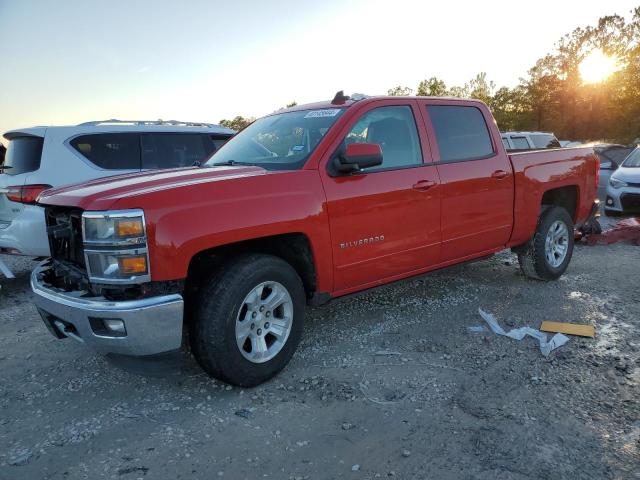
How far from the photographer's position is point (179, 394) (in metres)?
3.20

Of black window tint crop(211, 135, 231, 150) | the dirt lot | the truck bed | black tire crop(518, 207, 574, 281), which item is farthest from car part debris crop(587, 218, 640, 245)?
black window tint crop(211, 135, 231, 150)

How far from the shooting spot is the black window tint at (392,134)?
386cm

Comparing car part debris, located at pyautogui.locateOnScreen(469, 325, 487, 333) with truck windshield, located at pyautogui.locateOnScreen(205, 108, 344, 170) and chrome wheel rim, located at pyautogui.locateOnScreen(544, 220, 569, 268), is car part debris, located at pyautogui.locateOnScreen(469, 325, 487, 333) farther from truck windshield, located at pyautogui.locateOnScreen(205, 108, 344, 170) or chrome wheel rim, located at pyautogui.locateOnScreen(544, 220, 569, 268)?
truck windshield, located at pyautogui.locateOnScreen(205, 108, 344, 170)

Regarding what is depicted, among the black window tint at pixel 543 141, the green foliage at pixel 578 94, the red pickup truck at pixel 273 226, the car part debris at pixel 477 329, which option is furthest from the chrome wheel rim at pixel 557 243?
the green foliage at pixel 578 94

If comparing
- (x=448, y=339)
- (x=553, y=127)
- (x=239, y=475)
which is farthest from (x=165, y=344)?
(x=553, y=127)

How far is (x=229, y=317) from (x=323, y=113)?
183 centimetres

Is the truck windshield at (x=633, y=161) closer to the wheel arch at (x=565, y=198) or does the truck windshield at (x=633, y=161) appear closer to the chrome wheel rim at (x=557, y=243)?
the wheel arch at (x=565, y=198)

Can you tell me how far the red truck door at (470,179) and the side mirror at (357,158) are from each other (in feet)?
3.15

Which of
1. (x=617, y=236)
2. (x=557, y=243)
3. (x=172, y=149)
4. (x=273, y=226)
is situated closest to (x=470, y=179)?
(x=557, y=243)

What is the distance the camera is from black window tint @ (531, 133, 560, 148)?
37.1 feet

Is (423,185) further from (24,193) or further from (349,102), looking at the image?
(24,193)

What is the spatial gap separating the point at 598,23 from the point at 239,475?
48.4 meters

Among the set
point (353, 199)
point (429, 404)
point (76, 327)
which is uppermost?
point (353, 199)

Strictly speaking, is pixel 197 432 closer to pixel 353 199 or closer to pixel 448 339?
pixel 353 199
